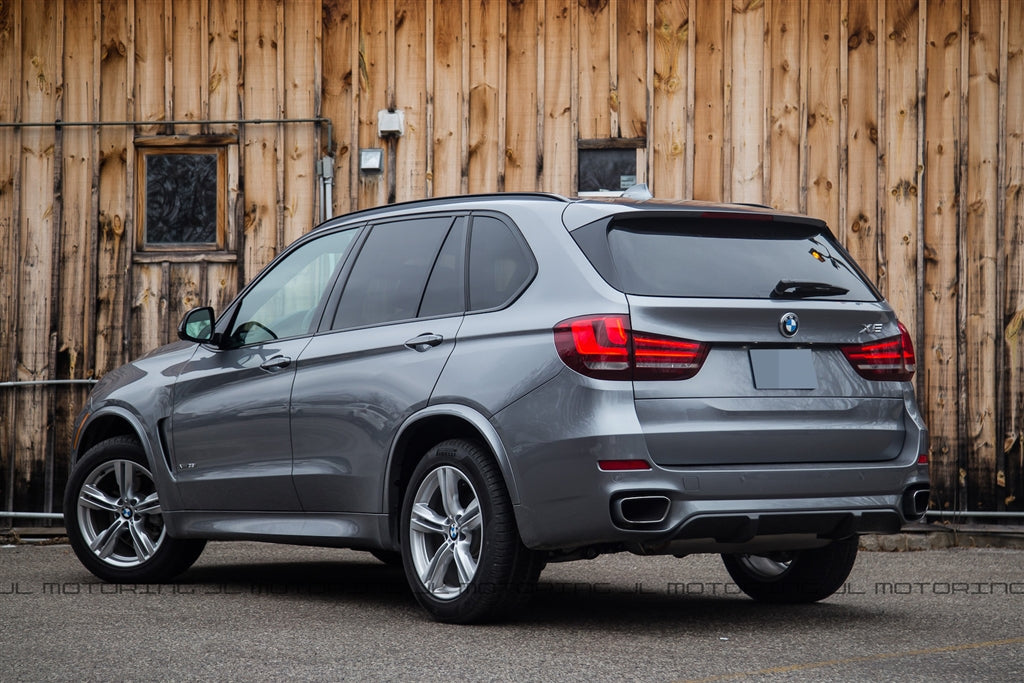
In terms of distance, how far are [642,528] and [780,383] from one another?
0.79 meters

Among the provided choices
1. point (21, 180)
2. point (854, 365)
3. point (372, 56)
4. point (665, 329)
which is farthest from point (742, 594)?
point (21, 180)

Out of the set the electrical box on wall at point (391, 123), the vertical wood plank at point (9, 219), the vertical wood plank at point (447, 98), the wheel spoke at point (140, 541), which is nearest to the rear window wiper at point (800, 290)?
the wheel spoke at point (140, 541)

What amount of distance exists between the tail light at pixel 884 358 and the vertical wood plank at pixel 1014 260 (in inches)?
185

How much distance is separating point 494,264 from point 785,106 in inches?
204

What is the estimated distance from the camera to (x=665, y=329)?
500 centimetres

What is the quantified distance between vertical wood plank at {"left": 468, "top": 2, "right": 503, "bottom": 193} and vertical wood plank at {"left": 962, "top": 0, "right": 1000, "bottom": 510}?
3498mm

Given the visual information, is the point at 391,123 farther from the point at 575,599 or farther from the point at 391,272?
the point at 575,599

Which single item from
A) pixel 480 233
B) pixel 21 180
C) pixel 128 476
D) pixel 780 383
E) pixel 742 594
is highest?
pixel 21 180

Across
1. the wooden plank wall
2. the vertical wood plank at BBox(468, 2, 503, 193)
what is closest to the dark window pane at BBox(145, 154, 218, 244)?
the wooden plank wall

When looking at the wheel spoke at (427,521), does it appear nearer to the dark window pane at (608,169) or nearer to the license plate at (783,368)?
the license plate at (783,368)

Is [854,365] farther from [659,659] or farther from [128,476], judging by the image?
[128,476]

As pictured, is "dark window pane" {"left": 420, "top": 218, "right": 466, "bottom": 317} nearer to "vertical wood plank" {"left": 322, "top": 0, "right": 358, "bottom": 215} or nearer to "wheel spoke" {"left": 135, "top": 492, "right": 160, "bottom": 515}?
"wheel spoke" {"left": 135, "top": 492, "right": 160, "bottom": 515}

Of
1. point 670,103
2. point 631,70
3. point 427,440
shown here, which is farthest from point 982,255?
point 427,440

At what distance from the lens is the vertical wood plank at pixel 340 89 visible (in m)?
10.5
